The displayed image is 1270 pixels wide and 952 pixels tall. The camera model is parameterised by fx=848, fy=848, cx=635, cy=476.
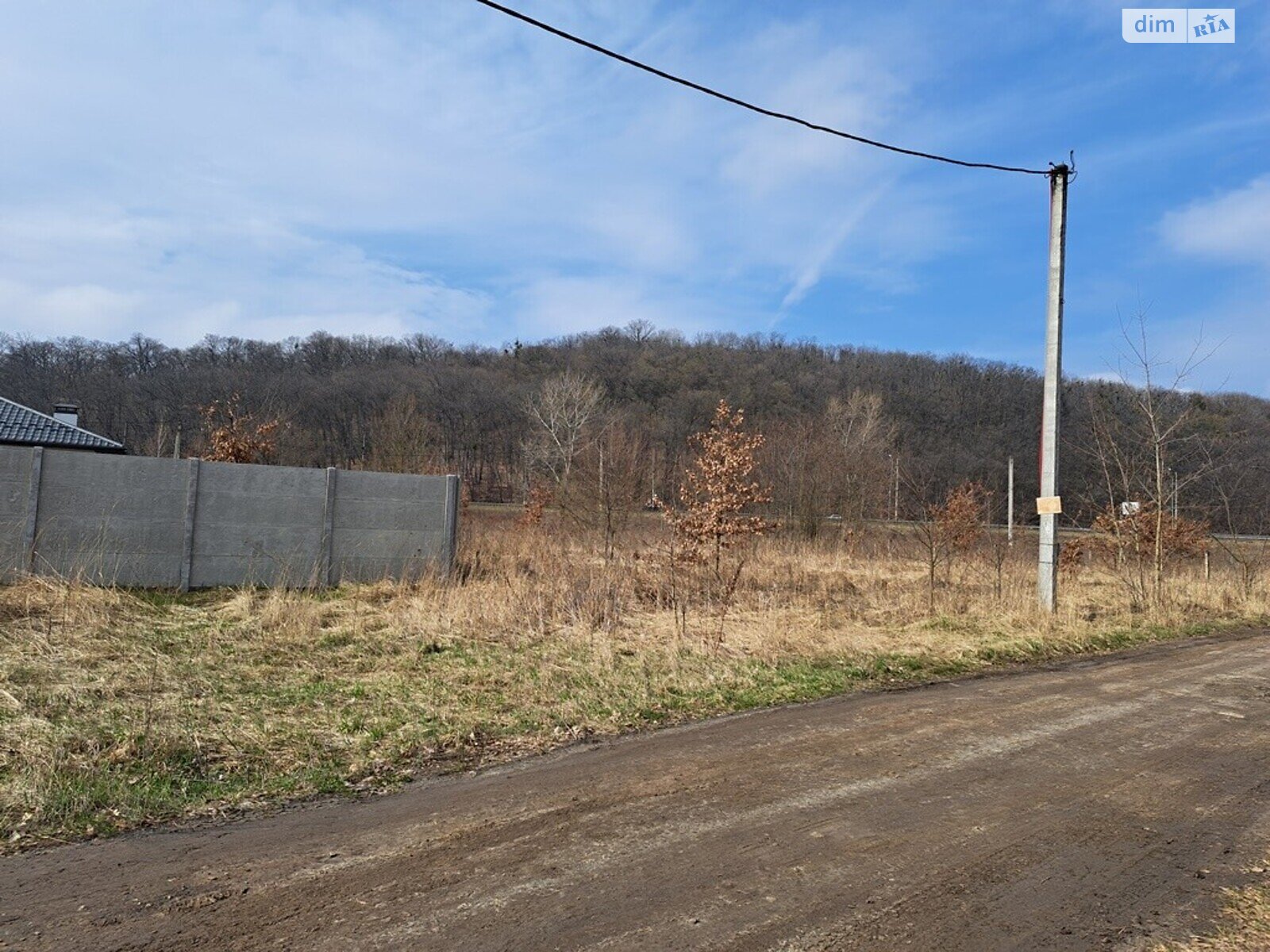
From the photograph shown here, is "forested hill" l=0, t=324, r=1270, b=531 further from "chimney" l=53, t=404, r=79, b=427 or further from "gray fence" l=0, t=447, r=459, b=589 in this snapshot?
"gray fence" l=0, t=447, r=459, b=589

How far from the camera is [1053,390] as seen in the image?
40.0 feet

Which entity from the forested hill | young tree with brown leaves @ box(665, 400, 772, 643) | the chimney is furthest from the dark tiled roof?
young tree with brown leaves @ box(665, 400, 772, 643)

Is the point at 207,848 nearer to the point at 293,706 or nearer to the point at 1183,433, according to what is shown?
the point at 293,706

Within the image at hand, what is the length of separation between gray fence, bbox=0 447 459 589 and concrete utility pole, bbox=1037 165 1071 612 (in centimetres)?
1006

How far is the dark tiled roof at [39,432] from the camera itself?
25.1m

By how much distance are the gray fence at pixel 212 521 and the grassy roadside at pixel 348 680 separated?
67.2 inches

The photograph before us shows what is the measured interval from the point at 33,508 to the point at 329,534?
431 centimetres

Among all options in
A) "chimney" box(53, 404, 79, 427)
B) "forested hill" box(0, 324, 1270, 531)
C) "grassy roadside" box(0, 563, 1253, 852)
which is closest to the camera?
"grassy roadside" box(0, 563, 1253, 852)

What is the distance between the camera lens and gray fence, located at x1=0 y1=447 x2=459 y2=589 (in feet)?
42.2

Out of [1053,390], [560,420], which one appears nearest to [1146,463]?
[1053,390]

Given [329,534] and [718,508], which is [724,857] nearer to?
[718,508]

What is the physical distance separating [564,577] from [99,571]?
672 cm

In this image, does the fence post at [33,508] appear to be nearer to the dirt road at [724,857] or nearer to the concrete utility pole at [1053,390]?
the dirt road at [724,857]

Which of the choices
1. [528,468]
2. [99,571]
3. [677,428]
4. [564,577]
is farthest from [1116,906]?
[677,428]
